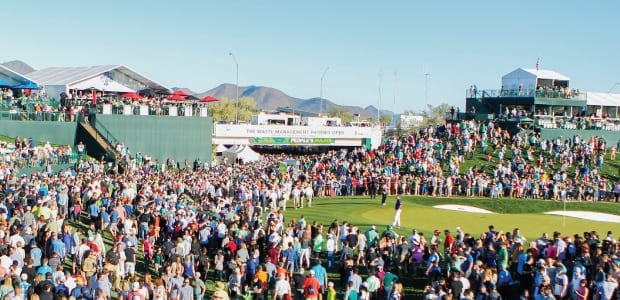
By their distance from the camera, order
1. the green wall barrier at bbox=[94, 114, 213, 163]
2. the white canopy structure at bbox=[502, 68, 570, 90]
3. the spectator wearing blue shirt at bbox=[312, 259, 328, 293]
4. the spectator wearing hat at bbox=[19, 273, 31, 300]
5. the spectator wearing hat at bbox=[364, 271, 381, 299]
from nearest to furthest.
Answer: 1. the spectator wearing hat at bbox=[19, 273, 31, 300]
2. the spectator wearing hat at bbox=[364, 271, 381, 299]
3. the spectator wearing blue shirt at bbox=[312, 259, 328, 293]
4. the green wall barrier at bbox=[94, 114, 213, 163]
5. the white canopy structure at bbox=[502, 68, 570, 90]

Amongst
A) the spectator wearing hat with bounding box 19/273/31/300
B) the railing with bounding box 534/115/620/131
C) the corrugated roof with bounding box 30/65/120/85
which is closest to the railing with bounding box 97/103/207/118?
the corrugated roof with bounding box 30/65/120/85

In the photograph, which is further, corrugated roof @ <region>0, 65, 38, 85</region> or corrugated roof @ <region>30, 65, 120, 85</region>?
corrugated roof @ <region>30, 65, 120, 85</region>

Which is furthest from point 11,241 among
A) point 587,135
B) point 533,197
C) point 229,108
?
point 229,108

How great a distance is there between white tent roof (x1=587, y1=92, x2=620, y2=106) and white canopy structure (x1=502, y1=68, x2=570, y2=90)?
4.88m

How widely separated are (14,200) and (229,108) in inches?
5111

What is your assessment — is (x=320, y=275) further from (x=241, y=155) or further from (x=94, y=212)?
(x=241, y=155)

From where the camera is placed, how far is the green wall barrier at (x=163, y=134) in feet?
146

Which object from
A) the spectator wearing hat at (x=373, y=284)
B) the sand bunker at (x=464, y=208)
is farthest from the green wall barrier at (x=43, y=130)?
the spectator wearing hat at (x=373, y=284)

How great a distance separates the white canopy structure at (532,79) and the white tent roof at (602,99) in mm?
4884

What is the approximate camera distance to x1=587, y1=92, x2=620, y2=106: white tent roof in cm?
6456

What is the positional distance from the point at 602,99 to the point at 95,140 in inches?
1887

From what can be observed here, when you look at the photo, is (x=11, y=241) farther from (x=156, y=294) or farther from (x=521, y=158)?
(x=521, y=158)

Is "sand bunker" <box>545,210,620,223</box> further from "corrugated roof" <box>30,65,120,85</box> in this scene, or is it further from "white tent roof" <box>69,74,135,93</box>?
"corrugated roof" <box>30,65,120,85</box>

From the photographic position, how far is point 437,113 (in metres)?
163
